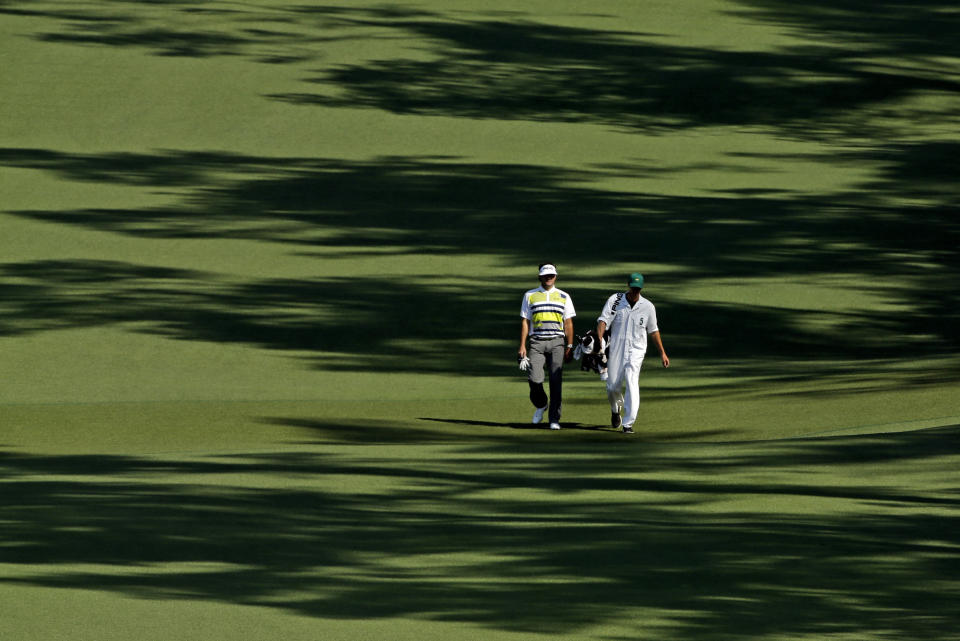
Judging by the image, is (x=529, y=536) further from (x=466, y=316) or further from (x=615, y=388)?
(x=466, y=316)

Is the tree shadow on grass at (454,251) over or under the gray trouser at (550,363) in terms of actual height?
over

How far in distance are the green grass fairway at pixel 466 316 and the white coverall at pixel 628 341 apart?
531mm

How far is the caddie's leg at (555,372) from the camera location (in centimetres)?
1802

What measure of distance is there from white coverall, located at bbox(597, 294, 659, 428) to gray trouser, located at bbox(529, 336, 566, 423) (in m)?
0.59

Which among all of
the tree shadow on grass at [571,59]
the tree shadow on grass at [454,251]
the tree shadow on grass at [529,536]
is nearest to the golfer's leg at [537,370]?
the tree shadow on grass at [529,536]

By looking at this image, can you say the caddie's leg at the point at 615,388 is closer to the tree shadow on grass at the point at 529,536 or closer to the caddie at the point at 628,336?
the caddie at the point at 628,336

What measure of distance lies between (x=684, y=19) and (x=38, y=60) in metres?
19.3

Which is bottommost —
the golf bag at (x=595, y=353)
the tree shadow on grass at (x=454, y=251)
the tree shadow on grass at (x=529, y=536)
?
the tree shadow on grass at (x=529, y=536)

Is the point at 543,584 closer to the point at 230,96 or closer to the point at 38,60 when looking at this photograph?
the point at 230,96

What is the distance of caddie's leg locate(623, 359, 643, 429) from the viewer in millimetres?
17656

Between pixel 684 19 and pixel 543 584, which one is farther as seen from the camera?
pixel 684 19

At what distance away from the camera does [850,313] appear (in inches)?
1052

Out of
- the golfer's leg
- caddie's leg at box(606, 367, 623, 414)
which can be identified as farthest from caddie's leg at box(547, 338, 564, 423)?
caddie's leg at box(606, 367, 623, 414)

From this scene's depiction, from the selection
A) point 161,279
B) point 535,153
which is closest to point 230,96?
point 535,153
